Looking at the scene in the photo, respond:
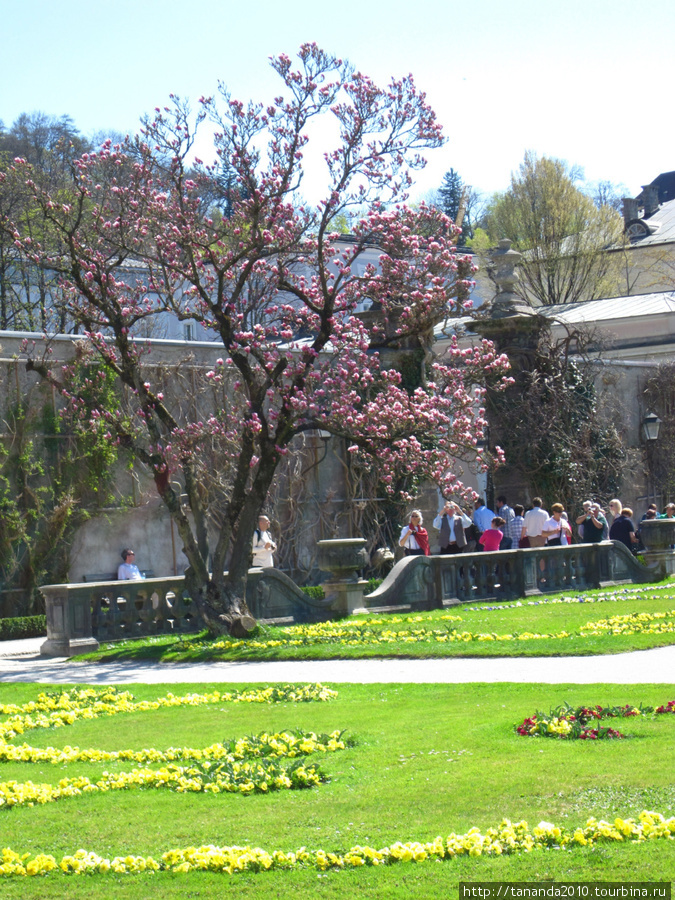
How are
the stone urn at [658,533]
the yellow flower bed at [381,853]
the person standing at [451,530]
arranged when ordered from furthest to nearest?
the stone urn at [658,533]
the person standing at [451,530]
the yellow flower bed at [381,853]

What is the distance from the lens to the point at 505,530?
76.7 feet

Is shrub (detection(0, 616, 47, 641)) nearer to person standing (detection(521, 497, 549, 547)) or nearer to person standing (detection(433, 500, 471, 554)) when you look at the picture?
person standing (detection(433, 500, 471, 554))

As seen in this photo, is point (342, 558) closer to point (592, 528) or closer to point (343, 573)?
point (343, 573)

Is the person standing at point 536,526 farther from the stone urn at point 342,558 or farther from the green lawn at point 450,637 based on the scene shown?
the stone urn at point 342,558

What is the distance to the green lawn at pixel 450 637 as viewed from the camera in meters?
13.2

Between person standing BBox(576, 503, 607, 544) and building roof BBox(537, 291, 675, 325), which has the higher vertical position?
building roof BBox(537, 291, 675, 325)

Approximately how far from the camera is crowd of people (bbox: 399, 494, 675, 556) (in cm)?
2108

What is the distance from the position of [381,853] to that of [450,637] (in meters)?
9.16

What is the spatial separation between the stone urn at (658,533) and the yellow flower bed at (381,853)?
1700 cm

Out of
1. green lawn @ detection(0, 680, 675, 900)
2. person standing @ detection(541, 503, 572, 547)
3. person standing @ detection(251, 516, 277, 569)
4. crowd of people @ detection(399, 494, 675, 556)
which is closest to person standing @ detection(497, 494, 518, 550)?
crowd of people @ detection(399, 494, 675, 556)

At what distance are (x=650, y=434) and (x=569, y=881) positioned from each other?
2791cm

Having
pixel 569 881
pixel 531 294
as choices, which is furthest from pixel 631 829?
pixel 531 294

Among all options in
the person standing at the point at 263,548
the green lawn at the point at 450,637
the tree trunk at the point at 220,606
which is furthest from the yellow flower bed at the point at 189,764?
the person standing at the point at 263,548

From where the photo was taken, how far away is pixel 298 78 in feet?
51.4
